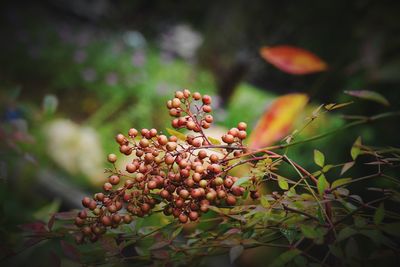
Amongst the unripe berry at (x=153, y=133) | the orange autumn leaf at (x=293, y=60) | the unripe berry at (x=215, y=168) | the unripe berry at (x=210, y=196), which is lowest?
the unripe berry at (x=210, y=196)

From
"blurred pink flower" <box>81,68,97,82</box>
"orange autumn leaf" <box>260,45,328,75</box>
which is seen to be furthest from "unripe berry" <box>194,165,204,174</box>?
"blurred pink flower" <box>81,68,97,82</box>

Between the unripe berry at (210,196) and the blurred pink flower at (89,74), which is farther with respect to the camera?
the blurred pink flower at (89,74)

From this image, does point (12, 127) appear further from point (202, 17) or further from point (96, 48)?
point (202, 17)

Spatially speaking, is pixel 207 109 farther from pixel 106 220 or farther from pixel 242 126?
pixel 106 220

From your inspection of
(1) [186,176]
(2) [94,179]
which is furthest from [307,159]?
(1) [186,176]

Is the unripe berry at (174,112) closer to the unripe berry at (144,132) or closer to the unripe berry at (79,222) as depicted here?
the unripe berry at (144,132)

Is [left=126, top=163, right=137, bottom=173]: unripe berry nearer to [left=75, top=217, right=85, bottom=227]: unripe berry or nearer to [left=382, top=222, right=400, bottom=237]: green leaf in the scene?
[left=75, top=217, right=85, bottom=227]: unripe berry

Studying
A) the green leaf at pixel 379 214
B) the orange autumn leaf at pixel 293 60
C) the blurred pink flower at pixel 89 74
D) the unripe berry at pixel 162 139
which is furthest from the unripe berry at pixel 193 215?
the blurred pink flower at pixel 89 74
